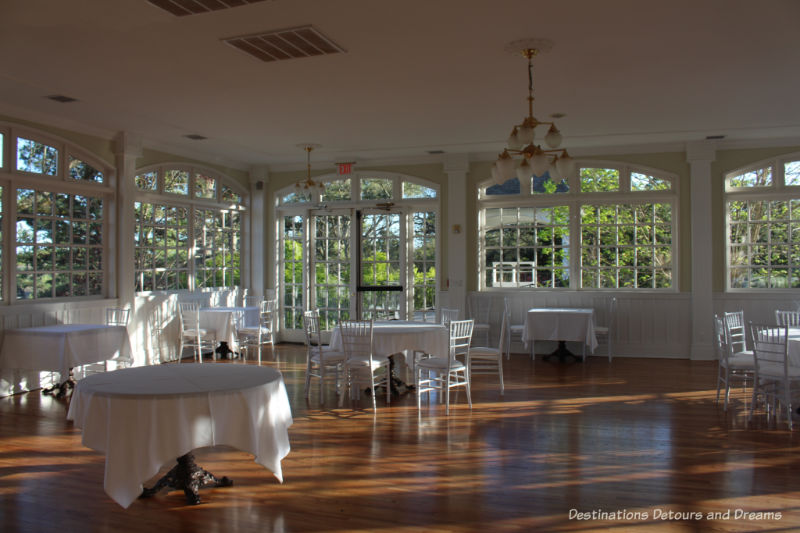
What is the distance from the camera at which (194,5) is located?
4.09 meters

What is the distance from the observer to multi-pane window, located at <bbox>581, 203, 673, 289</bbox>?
9680 millimetres

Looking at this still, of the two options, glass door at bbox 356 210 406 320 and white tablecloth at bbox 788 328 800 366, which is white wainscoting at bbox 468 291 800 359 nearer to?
glass door at bbox 356 210 406 320

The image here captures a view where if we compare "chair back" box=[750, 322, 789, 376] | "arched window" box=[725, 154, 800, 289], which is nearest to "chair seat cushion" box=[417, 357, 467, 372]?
"chair back" box=[750, 322, 789, 376]

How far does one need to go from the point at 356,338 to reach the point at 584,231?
5.04 metres

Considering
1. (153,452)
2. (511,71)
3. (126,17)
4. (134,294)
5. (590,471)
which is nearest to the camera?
(153,452)

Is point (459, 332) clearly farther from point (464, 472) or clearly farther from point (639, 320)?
point (639, 320)

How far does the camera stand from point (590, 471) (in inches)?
170

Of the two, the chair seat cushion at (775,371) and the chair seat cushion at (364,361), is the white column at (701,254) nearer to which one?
the chair seat cushion at (775,371)

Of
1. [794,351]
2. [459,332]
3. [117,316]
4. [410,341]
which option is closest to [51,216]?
[117,316]

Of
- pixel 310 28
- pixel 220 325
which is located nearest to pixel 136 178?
pixel 220 325

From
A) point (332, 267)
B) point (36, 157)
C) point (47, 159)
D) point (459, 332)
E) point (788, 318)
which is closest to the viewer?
point (459, 332)

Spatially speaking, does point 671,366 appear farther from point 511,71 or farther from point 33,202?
point 33,202

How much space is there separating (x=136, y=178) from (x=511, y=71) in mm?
5679

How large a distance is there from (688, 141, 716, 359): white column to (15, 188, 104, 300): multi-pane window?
8365 millimetres
